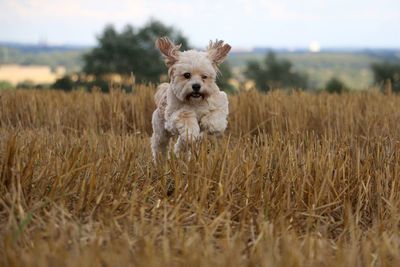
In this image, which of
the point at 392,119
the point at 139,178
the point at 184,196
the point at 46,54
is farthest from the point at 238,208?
the point at 46,54

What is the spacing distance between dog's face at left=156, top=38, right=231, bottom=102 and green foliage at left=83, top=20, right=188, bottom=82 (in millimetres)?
31714

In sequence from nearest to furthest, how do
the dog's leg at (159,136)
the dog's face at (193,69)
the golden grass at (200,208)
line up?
the golden grass at (200,208) < the dog's face at (193,69) < the dog's leg at (159,136)

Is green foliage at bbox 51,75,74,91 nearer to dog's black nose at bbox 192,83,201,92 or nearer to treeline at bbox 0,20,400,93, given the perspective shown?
treeline at bbox 0,20,400,93

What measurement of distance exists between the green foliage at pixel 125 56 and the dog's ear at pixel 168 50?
104 feet

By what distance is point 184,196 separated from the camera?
151 inches

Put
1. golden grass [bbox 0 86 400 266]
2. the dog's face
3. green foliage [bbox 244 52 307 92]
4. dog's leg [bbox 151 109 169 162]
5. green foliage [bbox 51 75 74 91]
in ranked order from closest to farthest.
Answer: golden grass [bbox 0 86 400 266] → the dog's face → dog's leg [bbox 151 109 169 162] → green foliage [bbox 51 75 74 91] → green foliage [bbox 244 52 307 92]

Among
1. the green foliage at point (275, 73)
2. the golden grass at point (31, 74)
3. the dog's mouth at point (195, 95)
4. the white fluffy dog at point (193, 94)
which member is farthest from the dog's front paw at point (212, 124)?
the green foliage at point (275, 73)

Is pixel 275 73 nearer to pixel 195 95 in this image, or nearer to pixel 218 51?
pixel 218 51

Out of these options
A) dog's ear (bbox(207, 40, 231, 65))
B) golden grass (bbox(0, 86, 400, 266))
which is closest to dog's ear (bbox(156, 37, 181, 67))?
dog's ear (bbox(207, 40, 231, 65))

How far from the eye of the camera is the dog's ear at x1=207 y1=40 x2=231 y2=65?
17.4ft

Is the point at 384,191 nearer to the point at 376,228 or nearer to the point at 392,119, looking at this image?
the point at 376,228

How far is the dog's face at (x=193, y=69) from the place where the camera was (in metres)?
5.07

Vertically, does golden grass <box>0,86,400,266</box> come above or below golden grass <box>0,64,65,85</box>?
above

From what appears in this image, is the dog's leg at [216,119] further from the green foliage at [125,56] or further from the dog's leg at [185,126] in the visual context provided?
the green foliage at [125,56]
